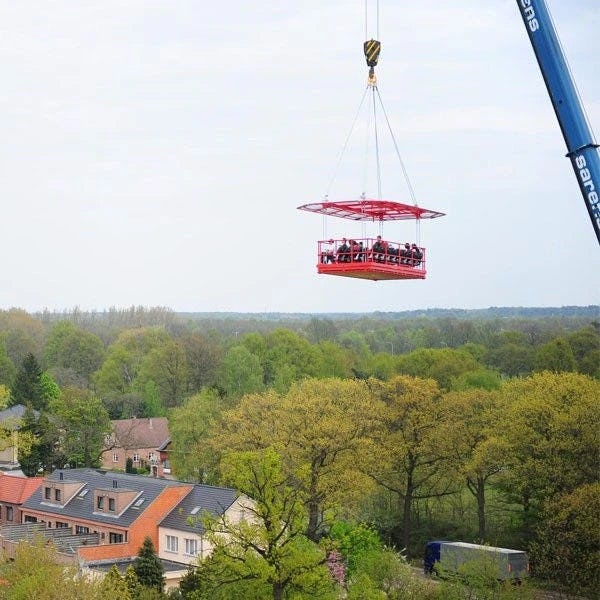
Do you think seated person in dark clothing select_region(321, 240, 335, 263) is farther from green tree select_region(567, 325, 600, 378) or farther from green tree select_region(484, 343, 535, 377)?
green tree select_region(484, 343, 535, 377)

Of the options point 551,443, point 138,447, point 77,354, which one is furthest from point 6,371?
point 551,443

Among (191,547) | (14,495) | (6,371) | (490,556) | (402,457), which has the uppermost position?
(6,371)

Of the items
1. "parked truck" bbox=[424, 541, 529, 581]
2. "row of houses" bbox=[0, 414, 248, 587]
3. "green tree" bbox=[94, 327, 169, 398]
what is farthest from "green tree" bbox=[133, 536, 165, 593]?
"green tree" bbox=[94, 327, 169, 398]

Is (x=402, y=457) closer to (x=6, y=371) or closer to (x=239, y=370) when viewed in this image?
(x=239, y=370)

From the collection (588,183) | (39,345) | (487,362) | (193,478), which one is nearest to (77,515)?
(193,478)

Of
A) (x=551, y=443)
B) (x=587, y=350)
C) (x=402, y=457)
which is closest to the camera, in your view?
(x=551, y=443)

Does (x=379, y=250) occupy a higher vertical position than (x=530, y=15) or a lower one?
lower

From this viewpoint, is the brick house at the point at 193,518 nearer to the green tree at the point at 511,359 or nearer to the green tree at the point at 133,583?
the green tree at the point at 133,583
